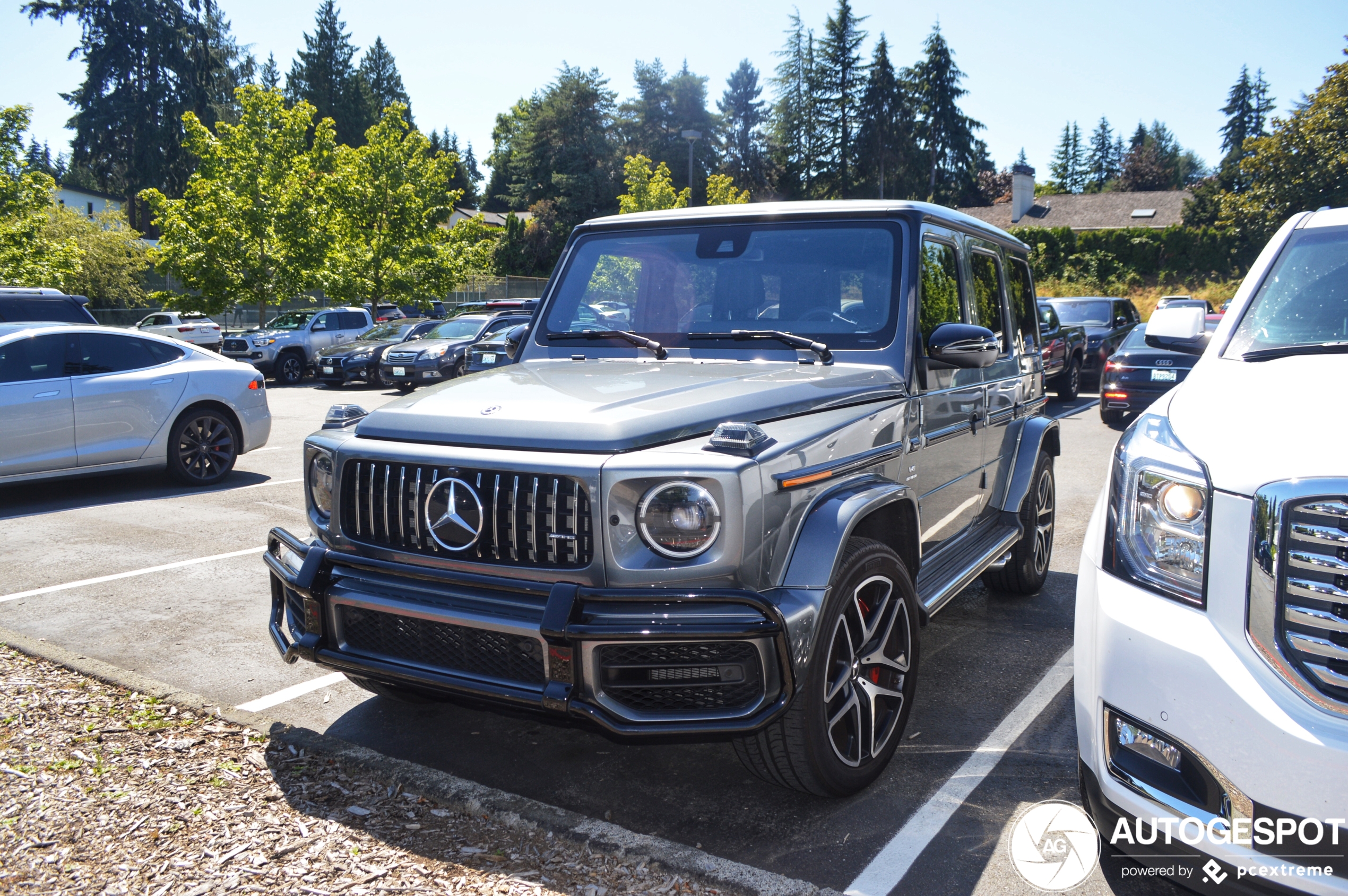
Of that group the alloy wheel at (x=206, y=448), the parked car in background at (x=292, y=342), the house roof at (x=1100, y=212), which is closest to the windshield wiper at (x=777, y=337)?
the alloy wheel at (x=206, y=448)

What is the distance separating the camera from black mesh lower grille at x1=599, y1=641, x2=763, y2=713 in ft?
8.67

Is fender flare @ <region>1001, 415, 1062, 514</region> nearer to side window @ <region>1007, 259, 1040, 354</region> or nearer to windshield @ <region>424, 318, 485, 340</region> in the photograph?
side window @ <region>1007, 259, 1040, 354</region>

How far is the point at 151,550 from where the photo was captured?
21.8 ft

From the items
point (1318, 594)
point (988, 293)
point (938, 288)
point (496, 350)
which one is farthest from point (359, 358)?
point (1318, 594)

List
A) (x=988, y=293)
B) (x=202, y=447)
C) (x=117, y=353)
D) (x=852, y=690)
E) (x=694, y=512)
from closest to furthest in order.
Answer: (x=694, y=512), (x=852, y=690), (x=988, y=293), (x=117, y=353), (x=202, y=447)

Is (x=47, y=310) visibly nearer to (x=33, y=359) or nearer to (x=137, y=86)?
(x=33, y=359)

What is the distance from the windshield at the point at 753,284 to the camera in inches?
155

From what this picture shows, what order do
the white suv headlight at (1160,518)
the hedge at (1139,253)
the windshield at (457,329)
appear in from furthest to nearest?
the hedge at (1139,253)
the windshield at (457,329)
the white suv headlight at (1160,518)

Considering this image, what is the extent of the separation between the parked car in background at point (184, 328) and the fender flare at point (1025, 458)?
84.7ft

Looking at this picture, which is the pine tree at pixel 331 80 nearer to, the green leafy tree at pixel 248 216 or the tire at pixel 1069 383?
the green leafy tree at pixel 248 216

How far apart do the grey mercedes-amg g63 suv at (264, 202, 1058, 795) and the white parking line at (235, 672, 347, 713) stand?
2.42ft

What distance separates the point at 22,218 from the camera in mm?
23156

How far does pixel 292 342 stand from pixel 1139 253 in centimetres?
4005

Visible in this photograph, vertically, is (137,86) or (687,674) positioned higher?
(137,86)
